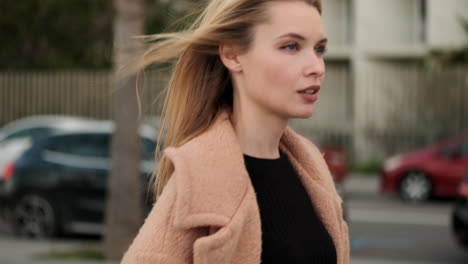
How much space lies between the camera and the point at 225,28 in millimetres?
2332

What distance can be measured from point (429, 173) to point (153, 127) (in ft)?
17.7

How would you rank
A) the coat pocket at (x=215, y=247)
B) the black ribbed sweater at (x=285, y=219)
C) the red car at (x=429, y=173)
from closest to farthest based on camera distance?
the coat pocket at (x=215, y=247) < the black ribbed sweater at (x=285, y=219) < the red car at (x=429, y=173)

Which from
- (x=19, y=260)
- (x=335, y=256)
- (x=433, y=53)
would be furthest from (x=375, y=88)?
(x=335, y=256)

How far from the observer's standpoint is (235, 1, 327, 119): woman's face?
2285mm

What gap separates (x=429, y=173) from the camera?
58.2 feet

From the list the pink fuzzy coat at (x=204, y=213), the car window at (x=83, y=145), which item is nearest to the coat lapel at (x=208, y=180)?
the pink fuzzy coat at (x=204, y=213)

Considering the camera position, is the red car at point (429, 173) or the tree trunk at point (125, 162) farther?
the red car at point (429, 173)

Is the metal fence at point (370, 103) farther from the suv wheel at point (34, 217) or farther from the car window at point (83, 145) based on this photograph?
the suv wheel at point (34, 217)

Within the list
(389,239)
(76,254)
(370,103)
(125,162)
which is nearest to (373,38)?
(370,103)

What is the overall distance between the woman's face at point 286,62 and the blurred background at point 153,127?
0.68 m

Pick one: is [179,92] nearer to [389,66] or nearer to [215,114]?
[215,114]

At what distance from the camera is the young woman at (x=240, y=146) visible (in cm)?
214

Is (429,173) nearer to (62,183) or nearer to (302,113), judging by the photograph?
(62,183)

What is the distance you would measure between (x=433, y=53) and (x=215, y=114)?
895 inches
